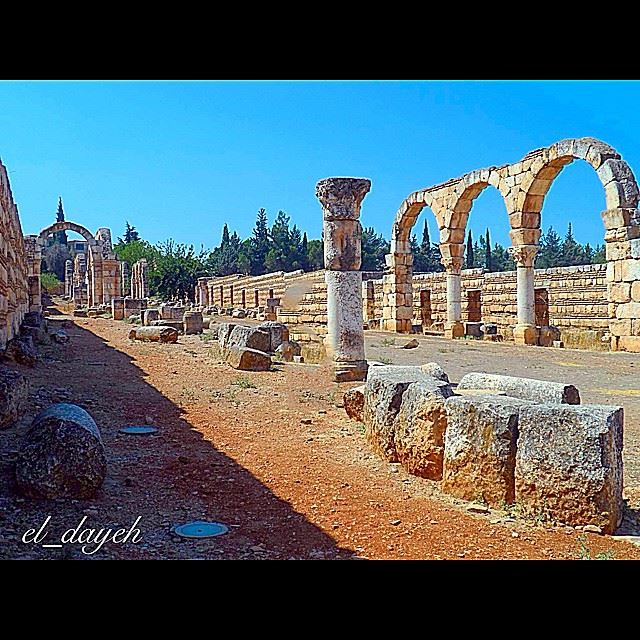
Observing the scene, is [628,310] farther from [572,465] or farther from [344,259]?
[572,465]

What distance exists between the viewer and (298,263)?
73.9 meters

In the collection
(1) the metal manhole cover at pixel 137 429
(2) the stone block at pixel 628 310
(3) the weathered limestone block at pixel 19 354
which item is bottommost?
(1) the metal manhole cover at pixel 137 429

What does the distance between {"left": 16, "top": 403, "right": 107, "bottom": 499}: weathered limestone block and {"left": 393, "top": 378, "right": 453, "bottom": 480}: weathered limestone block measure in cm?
260

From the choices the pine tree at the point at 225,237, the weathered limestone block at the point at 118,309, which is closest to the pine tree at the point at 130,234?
the pine tree at the point at 225,237

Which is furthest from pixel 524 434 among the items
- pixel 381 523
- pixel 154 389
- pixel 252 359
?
pixel 252 359

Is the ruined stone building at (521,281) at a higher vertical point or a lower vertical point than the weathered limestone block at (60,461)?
higher

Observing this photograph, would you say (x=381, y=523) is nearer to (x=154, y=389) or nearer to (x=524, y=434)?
(x=524, y=434)

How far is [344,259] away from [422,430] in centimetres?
629

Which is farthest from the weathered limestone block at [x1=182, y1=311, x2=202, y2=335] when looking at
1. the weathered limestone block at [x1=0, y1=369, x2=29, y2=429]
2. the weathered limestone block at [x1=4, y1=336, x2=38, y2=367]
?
the weathered limestone block at [x1=0, y1=369, x2=29, y2=429]

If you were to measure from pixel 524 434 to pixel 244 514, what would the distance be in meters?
2.11

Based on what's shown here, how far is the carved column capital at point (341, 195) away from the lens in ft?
38.1

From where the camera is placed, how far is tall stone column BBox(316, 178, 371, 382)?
11.6 meters

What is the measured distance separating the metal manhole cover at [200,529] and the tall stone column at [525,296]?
15548 millimetres

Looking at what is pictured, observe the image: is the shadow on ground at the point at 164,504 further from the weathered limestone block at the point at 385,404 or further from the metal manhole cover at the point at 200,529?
the weathered limestone block at the point at 385,404
